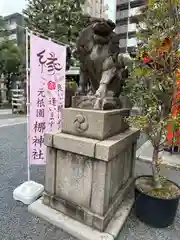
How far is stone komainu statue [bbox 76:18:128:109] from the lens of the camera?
229cm

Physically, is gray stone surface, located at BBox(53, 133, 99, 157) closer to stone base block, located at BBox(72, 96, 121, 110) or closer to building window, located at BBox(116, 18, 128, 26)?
stone base block, located at BBox(72, 96, 121, 110)

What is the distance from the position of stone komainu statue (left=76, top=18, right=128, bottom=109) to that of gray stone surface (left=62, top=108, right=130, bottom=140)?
0.62 ft

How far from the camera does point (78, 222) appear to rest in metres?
2.13

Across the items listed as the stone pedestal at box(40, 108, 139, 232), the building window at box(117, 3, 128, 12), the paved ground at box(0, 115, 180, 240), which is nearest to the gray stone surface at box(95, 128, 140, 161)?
the stone pedestal at box(40, 108, 139, 232)

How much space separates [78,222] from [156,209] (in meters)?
0.87

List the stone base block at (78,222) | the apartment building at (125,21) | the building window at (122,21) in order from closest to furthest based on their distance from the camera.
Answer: the stone base block at (78,222) < the apartment building at (125,21) < the building window at (122,21)

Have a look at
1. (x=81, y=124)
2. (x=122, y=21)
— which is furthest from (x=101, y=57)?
(x=122, y=21)

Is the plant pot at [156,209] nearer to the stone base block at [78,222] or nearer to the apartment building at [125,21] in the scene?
the stone base block at [78,222]

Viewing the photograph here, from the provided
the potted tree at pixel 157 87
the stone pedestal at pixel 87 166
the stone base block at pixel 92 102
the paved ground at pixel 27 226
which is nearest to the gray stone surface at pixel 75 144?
the stone pedestal at pixel 87 166

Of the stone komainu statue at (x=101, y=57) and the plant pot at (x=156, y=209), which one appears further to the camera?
the stone komainu statue at (x=101, y=57)

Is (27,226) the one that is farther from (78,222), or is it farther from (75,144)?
(75,144)

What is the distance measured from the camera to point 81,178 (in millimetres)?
2131

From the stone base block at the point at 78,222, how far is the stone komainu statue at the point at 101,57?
133cm

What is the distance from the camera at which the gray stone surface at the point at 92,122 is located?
6.70 ft
